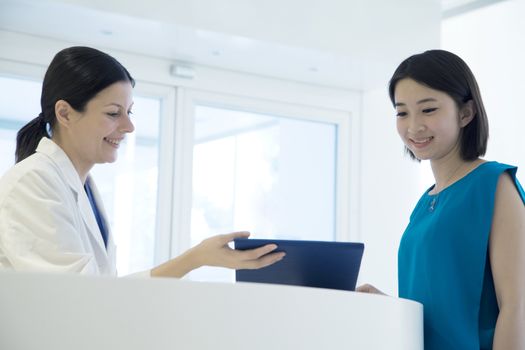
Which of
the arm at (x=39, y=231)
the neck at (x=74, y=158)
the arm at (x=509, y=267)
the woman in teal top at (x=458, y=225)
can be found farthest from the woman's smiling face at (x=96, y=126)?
the arm at (x=509, y=267)

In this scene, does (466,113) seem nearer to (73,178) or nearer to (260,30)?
(73,178)

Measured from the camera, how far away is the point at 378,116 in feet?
17.8

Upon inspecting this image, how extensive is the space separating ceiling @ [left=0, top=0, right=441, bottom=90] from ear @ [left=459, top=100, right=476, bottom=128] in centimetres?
217

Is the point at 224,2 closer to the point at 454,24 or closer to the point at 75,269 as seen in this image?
the point at 454,24

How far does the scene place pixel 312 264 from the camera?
1836 millimetres

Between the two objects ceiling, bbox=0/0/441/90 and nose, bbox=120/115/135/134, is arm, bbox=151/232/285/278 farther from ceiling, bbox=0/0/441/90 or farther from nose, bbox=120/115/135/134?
ceiling, bbox=0/0/441/90

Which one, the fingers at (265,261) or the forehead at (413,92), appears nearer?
the fingers at (265,261)

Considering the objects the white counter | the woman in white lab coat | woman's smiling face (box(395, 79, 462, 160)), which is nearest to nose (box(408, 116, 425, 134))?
woman's smiling face (box(395, 79, 462, 160))

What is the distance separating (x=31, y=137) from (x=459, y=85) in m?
1.30

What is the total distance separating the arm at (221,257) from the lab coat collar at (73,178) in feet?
1.08

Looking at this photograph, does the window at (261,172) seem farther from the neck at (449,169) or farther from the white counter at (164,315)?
the white counter at (164,315)

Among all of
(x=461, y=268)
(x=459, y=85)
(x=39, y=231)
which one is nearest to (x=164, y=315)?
(x=39, y=231)

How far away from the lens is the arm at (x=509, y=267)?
1915 millimetres

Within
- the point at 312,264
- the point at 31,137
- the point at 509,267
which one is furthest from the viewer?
the point at 31,137
